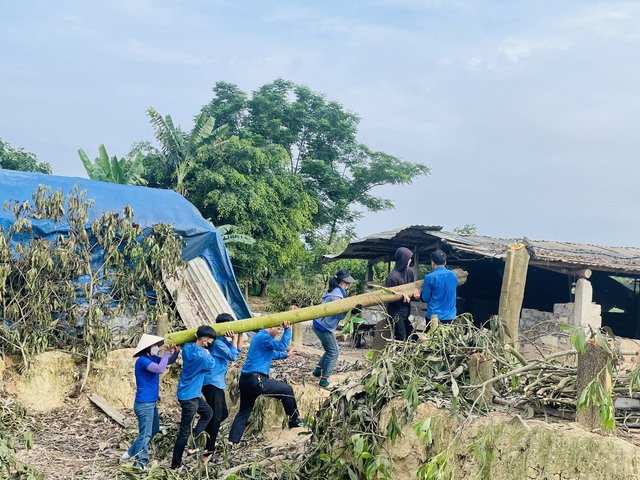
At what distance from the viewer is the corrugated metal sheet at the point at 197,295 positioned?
10461 mm

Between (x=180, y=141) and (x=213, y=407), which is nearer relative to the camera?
(x=213, y=407)

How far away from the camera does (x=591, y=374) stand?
4.25 m

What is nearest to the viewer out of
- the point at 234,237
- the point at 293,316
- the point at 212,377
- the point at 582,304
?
the point at 293,316

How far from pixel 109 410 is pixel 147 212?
350 centimetres

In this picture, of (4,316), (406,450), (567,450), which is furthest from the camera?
(4,316)

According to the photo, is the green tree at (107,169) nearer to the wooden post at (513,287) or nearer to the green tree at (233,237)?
the green tree at (233,237)

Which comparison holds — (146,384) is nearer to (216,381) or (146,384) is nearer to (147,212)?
(216,381)

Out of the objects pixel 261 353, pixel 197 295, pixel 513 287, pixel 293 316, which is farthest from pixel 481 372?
pixel 197 295

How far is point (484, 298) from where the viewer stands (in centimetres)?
1627

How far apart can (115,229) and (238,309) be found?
2.96 metres

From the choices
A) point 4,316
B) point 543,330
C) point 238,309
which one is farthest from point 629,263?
point 4,316

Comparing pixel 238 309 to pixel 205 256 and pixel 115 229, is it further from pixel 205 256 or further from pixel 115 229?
pixel 115 229

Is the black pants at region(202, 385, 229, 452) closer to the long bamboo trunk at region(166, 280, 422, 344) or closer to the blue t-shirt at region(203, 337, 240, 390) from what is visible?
the blue t-shirt at region(203, 337, 240, 390)

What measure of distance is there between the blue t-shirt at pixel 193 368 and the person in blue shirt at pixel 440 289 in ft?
8.39
